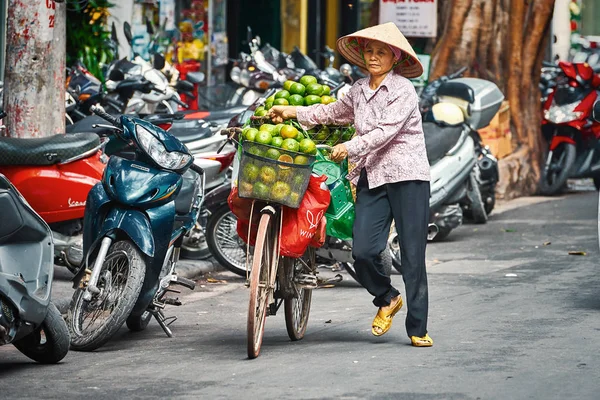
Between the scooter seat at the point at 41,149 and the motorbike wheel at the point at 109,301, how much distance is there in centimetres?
181

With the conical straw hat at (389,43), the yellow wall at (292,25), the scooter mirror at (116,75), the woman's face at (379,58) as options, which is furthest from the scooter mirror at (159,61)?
the yellow wall at (292,25)

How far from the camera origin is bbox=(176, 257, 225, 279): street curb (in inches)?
380

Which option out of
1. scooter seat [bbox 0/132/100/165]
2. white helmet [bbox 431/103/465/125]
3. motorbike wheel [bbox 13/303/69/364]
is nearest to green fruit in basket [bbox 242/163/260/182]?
motorbike wheel [bbox 13/303/69/364]

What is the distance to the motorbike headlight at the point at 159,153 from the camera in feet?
23.0

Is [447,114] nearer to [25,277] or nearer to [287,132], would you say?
[287,132]

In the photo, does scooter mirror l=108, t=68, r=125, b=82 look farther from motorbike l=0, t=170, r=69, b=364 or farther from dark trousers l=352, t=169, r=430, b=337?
motorbike l=0, t=170, r=69, b=364

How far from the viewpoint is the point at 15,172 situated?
8461 millimetres

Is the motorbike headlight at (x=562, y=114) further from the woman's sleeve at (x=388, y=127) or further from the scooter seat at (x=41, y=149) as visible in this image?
the woman's sleeve at (x=388, y=127)

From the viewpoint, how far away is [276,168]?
636 cm

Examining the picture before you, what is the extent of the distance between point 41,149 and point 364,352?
2.95 m

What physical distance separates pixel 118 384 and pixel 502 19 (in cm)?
1081

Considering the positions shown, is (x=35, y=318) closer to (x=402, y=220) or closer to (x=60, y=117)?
(x=402, y=220)

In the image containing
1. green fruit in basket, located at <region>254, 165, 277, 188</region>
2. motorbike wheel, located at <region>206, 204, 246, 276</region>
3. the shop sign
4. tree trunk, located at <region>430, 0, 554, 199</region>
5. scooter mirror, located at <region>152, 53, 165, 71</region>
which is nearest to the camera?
green fruit in basket, located at <region>254, 165, 277, 188</region>

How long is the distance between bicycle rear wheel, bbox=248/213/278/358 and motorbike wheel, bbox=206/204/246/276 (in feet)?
10.1
